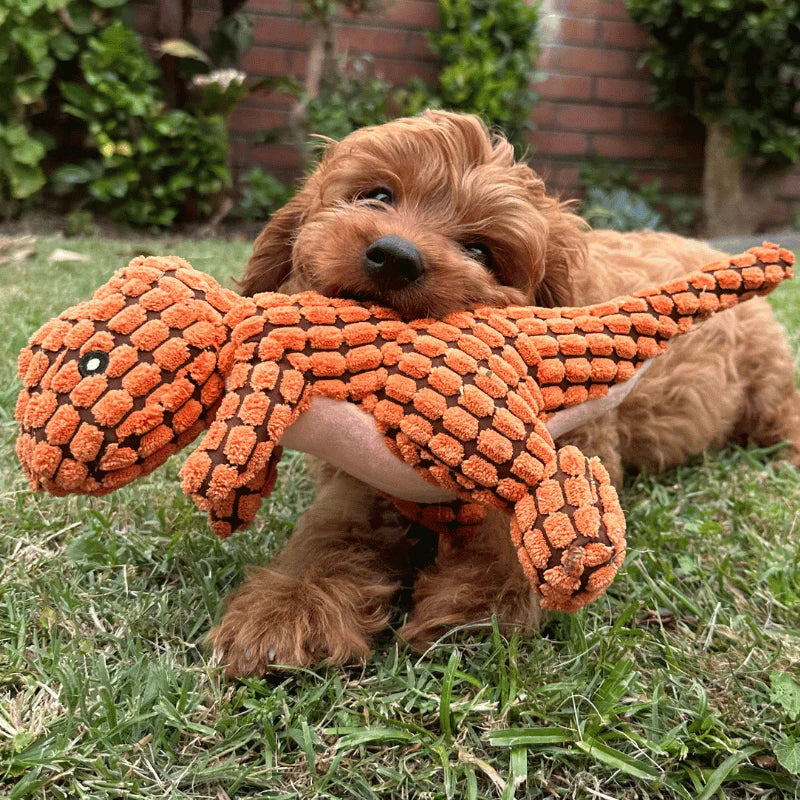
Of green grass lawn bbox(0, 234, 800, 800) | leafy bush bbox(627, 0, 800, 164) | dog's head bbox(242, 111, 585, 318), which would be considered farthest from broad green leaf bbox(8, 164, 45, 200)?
leafy bush bbox(627, 0, 800, 164)

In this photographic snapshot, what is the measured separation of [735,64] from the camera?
22.7 feet

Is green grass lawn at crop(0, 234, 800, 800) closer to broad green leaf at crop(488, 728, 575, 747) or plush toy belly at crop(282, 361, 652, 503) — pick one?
broad green leaf at crop(488, 728, 575, 747)

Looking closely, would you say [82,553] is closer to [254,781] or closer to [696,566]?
[254,781]

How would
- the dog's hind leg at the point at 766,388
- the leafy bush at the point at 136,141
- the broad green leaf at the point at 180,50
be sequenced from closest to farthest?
the dog's hind leg at the point at 766,388
the leafy bush at the point at 136,141
the broad green leaf at the point at 180,50

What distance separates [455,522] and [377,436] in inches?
12.1

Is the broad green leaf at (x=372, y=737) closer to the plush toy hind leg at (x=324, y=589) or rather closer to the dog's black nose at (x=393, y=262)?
the plush toy hind leg at (x=324, y=589)

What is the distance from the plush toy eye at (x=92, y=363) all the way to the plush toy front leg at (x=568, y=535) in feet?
2.23

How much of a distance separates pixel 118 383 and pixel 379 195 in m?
0.74

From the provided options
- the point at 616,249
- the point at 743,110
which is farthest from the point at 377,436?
the point at 743,110

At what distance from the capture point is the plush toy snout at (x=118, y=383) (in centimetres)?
116

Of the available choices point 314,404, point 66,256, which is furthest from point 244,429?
point 66,256

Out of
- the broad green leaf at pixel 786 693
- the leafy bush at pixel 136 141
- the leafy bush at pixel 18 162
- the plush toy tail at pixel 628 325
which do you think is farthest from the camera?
the leafy bush at pixel 136 141

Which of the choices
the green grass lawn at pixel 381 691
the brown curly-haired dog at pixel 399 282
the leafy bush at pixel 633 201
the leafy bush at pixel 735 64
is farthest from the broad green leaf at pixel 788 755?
the leafy bush at pixel 735 64

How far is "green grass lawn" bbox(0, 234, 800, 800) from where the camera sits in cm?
112
